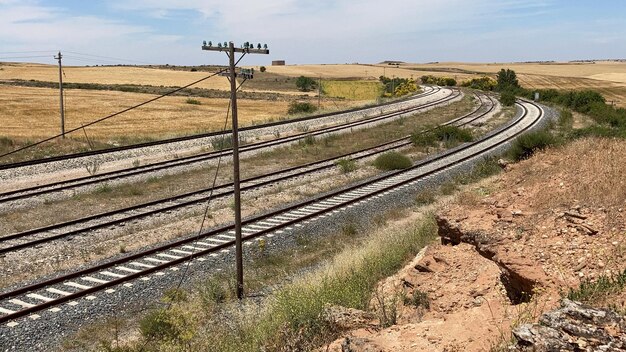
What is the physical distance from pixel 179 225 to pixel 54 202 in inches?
279

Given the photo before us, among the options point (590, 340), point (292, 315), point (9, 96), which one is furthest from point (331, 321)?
point (9, 96)

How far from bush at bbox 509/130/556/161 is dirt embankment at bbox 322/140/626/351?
411 inches

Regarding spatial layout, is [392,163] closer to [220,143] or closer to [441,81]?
[220,143]

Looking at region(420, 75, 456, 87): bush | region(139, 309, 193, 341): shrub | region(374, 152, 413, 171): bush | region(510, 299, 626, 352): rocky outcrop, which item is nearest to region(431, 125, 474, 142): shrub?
region(374, 152, 413, 171): bush

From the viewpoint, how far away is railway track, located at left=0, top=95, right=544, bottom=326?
1133 cm

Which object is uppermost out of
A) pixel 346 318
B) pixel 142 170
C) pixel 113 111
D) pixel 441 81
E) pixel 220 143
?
pixel 441 81

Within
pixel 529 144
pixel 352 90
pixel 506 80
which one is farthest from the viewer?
pixel 352 90

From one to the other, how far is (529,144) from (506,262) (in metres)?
16.7

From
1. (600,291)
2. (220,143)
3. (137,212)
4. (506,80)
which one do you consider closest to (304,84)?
(506,80)

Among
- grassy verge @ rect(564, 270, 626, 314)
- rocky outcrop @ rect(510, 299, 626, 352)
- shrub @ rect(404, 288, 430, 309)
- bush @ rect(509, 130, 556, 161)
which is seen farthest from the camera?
bush @ rect(509, 130, 556, 161)

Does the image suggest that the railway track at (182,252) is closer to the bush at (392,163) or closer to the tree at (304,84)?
the bush at (392,163)

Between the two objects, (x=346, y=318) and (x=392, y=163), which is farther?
(x=392, y=163)

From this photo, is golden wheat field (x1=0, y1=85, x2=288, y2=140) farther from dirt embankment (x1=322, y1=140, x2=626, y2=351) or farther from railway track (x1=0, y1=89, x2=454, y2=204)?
dirt embankment (x1=322, y1=140, x2=626, y2=351)

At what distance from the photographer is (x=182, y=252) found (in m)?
14.4
